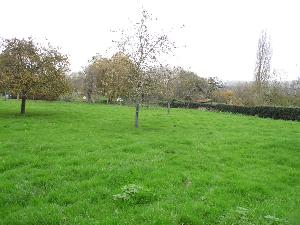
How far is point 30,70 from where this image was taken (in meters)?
33.6

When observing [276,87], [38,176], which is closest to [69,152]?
[38,176]

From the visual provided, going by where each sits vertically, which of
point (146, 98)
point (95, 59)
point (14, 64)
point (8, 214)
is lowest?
point (8, 214)

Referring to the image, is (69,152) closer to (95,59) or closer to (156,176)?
(156,176)

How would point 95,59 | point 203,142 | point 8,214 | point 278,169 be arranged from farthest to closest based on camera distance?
point 95,59, point 203,142, point 278,169, point 8,214

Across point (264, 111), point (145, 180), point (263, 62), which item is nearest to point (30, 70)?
point (145, 180)

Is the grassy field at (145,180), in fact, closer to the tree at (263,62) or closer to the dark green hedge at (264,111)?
the dark green hedge at (264,111)

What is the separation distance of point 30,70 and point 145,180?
2418 cm

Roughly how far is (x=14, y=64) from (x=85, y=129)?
40.6 feet

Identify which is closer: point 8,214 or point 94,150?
point 8,214

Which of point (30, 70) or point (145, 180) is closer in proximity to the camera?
point (145, 180)

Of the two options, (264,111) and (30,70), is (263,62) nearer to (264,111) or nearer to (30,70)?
(264,111)

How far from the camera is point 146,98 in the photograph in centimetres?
2955

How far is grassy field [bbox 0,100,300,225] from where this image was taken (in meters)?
10.1

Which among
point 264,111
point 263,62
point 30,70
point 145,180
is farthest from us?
point 263,62
